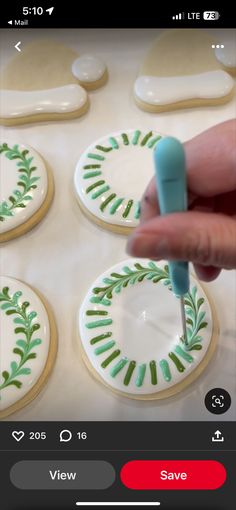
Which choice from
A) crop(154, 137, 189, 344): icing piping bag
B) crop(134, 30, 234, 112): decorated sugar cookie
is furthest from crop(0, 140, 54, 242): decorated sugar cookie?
crop(154, 137, 189, 344): icing piping bag

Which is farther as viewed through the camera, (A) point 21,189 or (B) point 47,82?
(B) point 47,82

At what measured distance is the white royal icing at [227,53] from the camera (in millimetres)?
897

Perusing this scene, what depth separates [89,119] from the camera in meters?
0.89

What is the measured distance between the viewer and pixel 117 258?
0.75 m

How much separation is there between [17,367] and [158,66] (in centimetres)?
56

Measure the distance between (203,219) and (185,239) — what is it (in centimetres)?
3

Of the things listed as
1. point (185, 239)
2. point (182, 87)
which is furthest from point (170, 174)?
point (182, 87)

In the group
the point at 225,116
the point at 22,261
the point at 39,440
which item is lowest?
the point at 39,440

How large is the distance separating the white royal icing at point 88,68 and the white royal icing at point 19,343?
0.39 m

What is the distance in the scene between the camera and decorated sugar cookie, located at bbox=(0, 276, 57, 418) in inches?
25.2

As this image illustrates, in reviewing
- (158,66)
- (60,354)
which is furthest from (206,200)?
(158,66)

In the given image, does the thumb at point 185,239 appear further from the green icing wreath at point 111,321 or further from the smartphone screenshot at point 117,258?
the green icing wreath at point 111,321

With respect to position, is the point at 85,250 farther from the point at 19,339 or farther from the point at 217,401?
the point at 217,401
